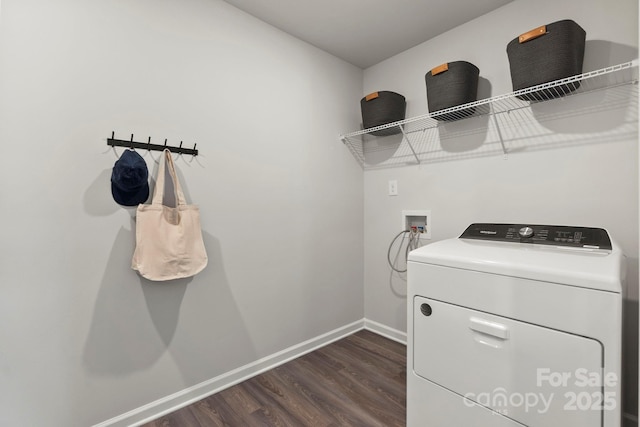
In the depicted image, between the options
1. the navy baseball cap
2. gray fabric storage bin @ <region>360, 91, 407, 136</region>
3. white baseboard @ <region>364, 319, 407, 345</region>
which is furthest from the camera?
white baseboard @ <region>364, 319, 407, 345</region>

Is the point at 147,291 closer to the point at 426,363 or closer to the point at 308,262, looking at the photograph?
the point at 308,262

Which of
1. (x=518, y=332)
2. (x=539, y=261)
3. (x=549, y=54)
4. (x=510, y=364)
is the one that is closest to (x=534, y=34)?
(x=549, y=54)

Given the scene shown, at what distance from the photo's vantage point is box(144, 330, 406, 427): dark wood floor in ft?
5.11

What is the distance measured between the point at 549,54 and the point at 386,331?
2136 mm

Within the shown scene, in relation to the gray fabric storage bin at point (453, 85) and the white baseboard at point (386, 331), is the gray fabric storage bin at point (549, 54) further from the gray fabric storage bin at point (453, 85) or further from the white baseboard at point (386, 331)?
the white baseboard at point (386, 331)

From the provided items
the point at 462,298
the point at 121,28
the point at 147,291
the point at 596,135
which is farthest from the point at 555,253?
the point at 121,28

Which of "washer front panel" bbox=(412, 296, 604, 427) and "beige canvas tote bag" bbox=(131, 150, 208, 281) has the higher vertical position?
"beige canvas tote bag" bbox=(131, 150, 208, 281)

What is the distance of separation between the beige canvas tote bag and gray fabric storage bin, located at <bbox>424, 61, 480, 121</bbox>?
1.60 m

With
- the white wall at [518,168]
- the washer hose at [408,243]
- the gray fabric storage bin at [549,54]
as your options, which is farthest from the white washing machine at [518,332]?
the washer hose at [408,243]

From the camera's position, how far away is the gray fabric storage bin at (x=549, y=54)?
1410mm

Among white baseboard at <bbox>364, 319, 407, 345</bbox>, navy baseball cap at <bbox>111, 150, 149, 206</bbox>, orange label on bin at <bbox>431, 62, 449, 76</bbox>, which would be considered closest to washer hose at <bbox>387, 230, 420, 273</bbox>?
white baseboard at <bbox>364, 319, 407, 345</bbox>

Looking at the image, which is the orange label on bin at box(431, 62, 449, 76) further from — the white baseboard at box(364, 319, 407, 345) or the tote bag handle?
the white baseboard at box(364, 319, 407, 345)

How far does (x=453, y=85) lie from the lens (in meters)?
1.81

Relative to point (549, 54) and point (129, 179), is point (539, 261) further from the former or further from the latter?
point (129, 179)
